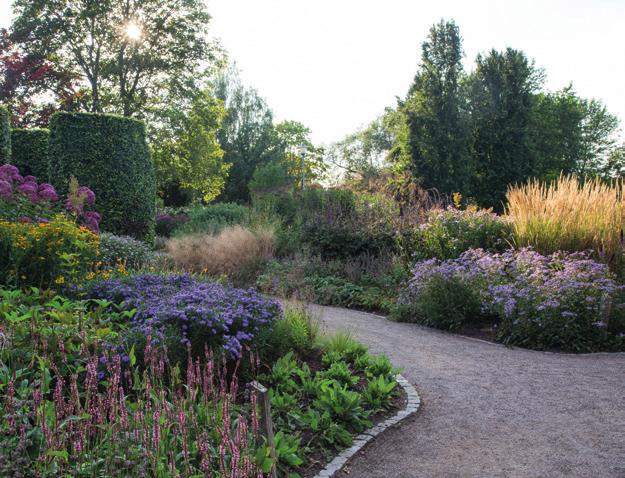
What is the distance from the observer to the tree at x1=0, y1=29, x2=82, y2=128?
21.4 meters

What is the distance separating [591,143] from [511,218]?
30178 mm

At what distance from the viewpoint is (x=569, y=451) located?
11.7 feet

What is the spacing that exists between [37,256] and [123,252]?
3524 millimetres

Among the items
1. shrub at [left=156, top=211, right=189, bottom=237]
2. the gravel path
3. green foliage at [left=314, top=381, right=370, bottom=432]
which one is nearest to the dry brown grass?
the gravel path

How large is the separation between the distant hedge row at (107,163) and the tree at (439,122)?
14.6 m

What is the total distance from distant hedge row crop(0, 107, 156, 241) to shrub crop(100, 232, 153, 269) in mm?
2865

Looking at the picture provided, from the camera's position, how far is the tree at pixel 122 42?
2140 cm

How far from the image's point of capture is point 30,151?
50.1ft

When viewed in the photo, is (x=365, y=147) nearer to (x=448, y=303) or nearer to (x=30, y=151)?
(x=30, y=151)

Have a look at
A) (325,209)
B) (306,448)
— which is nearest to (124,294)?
(306,448)

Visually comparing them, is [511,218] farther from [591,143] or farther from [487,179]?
[591,143]

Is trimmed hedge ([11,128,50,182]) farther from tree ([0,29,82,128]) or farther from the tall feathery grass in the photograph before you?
the tall feathery grass

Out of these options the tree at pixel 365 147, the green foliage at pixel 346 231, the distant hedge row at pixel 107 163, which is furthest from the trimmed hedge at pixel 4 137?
the tree at pixel 365 147

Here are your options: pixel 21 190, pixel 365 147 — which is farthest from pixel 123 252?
pixel 365 147
